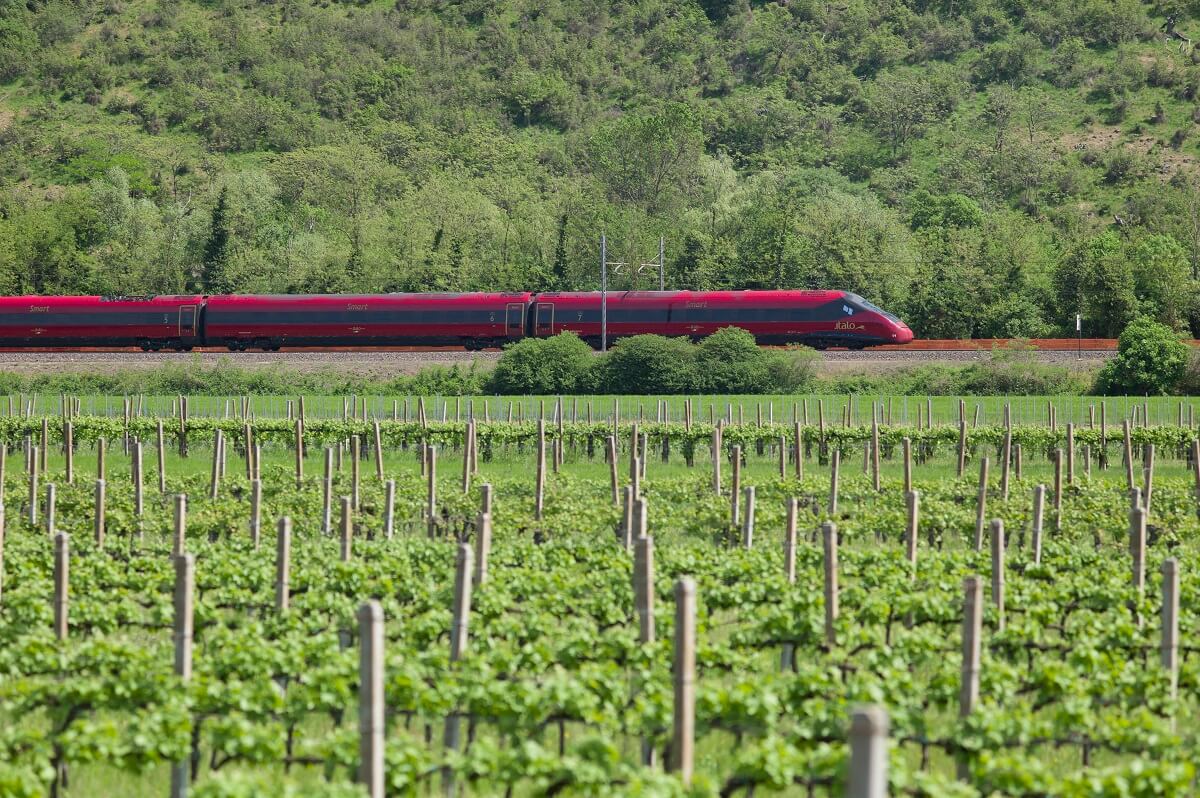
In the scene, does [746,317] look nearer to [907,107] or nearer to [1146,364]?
[1146,364]

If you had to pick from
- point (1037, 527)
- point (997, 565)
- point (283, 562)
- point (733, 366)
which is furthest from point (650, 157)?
point (283, 562)

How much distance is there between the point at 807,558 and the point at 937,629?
3.34 metres

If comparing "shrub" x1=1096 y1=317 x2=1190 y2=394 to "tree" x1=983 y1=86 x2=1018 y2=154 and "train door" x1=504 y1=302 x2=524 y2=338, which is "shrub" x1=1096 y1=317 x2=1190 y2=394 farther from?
Result: "tree" x1=983 y1=86 x2=1018 y2=154

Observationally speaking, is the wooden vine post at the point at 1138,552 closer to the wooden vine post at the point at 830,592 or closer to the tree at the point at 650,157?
the wooden vine post at the point at 830,592

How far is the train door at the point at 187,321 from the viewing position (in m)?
57.7

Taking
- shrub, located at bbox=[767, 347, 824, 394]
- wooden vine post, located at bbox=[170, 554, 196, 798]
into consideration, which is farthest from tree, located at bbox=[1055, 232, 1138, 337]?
wooden vine post, located at bbox=[170, 554, 196, 798]

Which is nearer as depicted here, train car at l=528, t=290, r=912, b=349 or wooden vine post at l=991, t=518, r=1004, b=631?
wooden vine post at l=991, t=518, r=1004, b=631

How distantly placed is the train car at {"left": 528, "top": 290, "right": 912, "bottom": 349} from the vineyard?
30855 mm

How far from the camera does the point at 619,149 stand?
3841 inches

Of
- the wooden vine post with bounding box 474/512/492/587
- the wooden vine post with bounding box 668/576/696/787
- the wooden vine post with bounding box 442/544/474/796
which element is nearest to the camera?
the wooden vine post with bounding box 668/576/696/787

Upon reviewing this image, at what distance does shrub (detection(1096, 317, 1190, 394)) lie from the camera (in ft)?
160

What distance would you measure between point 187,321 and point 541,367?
15.3 m

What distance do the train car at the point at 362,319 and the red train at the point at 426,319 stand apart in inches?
1.4

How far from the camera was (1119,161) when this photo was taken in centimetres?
10181
